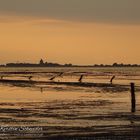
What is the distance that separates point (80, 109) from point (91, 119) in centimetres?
658

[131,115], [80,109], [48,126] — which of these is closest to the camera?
[48,126]

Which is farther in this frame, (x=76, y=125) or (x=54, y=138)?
(x=76, y=125)

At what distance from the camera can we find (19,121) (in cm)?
3059

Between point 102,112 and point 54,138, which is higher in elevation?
point 102,112

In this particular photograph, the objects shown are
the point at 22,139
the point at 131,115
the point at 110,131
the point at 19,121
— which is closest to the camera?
the point at 22,139

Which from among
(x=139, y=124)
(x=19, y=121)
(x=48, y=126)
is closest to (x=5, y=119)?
(x=19, y=121)

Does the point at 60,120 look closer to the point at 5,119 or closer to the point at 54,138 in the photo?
the point at 5,119

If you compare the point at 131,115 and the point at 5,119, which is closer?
the point at 5,119

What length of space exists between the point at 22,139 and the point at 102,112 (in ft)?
46.1

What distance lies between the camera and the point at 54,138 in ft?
79.0

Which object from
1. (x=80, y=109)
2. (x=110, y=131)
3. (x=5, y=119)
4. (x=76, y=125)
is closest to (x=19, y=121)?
(x=5, y=119)

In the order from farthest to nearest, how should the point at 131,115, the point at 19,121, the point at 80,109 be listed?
the point at 80,109, the point at 131,115, the point at 19,121

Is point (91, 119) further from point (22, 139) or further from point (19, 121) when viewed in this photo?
point (22, 139)

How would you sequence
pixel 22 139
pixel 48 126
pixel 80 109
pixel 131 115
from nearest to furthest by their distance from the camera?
pixel 22 139
pixel 48 126
pixel 131 115
pixel 80 109
